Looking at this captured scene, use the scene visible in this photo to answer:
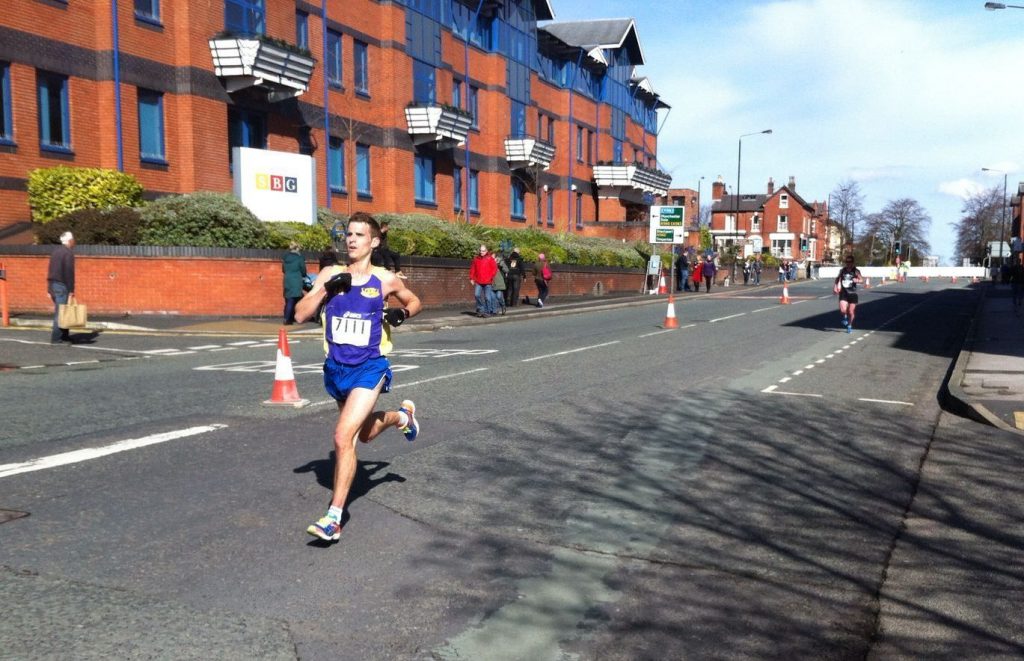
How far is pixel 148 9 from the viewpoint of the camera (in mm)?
23984

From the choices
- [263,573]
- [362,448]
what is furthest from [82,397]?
[263,573]

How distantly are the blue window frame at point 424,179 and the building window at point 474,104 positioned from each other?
4388 millimetres

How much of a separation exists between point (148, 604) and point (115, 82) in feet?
72.2

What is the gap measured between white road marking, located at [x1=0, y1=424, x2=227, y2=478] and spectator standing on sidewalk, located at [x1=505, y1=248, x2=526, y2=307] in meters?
19.8

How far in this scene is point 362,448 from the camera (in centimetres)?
750

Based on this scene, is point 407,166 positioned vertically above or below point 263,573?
above

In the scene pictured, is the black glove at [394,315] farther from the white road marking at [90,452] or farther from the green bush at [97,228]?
the green bush at [97,228]

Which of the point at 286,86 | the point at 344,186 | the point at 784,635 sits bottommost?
the point at 784,635

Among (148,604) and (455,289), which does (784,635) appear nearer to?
(148,604)

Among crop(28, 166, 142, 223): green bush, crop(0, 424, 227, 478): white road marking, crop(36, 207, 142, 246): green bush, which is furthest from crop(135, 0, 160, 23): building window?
crop(0, 424, 227, 478): white road marking

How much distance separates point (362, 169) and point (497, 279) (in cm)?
1057

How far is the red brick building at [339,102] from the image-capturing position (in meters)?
22.3

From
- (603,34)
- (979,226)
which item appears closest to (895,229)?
(979,226)

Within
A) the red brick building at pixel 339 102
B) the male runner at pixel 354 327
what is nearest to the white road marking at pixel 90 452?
the male runner at pixel 354 327
